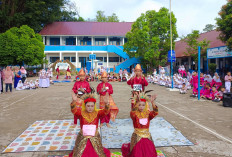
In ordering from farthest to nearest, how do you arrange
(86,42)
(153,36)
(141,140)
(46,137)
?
(86,42), (153,36), (46,137), (141,140)

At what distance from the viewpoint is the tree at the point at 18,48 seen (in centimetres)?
2575

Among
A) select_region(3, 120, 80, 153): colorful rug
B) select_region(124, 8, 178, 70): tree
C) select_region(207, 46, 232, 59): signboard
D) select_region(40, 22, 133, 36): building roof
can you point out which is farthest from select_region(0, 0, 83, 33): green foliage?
select_region(3, 120, 80, 153): colorful rug

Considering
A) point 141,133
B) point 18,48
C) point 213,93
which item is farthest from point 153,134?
point 18,48

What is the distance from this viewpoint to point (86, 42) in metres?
36.8

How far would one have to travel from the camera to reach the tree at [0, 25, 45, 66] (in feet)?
84.5

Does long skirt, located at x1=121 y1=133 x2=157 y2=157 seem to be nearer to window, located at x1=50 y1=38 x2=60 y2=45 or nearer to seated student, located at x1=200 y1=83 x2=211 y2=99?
seated student, located at x1=200 y1=83 x2=211 y2=99

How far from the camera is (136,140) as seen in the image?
11.9 ft

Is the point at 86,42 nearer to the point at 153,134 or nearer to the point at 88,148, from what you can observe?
the point at 153,134

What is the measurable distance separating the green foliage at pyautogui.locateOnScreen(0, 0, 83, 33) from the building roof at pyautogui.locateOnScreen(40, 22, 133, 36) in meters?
1.26

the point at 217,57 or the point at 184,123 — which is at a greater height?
the point at 217,57

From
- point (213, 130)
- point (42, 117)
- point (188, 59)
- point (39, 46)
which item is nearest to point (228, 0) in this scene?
point (213, 130)

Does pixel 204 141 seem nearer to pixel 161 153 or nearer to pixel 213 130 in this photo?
pixel 213 130

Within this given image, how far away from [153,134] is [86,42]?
109ft

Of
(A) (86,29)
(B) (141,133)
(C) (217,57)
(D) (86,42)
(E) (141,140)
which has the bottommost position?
(E) (141,140)
